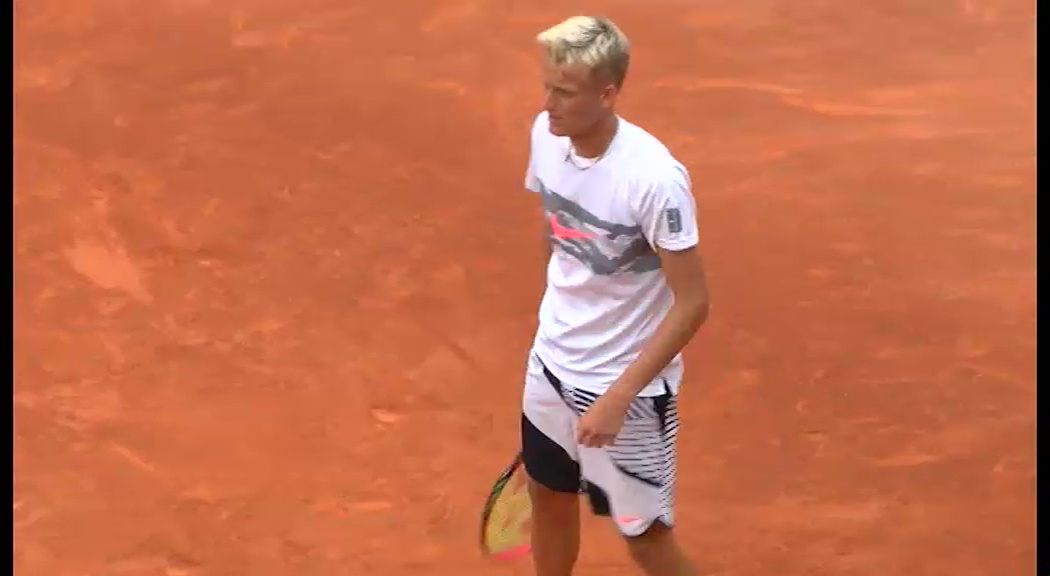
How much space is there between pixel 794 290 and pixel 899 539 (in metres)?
0.62

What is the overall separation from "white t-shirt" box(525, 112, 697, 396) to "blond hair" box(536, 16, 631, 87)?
11 cm

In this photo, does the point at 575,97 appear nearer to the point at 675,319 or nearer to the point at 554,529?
the point at 675,319

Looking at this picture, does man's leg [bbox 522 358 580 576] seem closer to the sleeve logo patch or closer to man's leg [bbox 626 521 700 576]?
man's leg [bbox 626 521 700 576]

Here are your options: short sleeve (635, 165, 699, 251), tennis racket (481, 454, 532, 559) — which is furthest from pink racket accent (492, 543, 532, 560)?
short sleeve (635, 165, 699, 251)

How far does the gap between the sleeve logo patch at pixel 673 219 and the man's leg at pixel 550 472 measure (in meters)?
0.33

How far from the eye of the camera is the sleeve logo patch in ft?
4.80

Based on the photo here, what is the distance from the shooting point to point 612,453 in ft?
5.43

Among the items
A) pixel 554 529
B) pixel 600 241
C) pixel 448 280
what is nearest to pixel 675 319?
pixel 600 241

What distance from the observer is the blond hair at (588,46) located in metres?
1.45

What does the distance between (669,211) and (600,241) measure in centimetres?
Result: 12

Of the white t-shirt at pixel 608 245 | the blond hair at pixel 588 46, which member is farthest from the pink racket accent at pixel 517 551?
the blond hair at pixel 588 46

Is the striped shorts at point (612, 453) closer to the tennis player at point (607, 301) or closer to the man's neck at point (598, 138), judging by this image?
the tennis player at point (607, 301)
